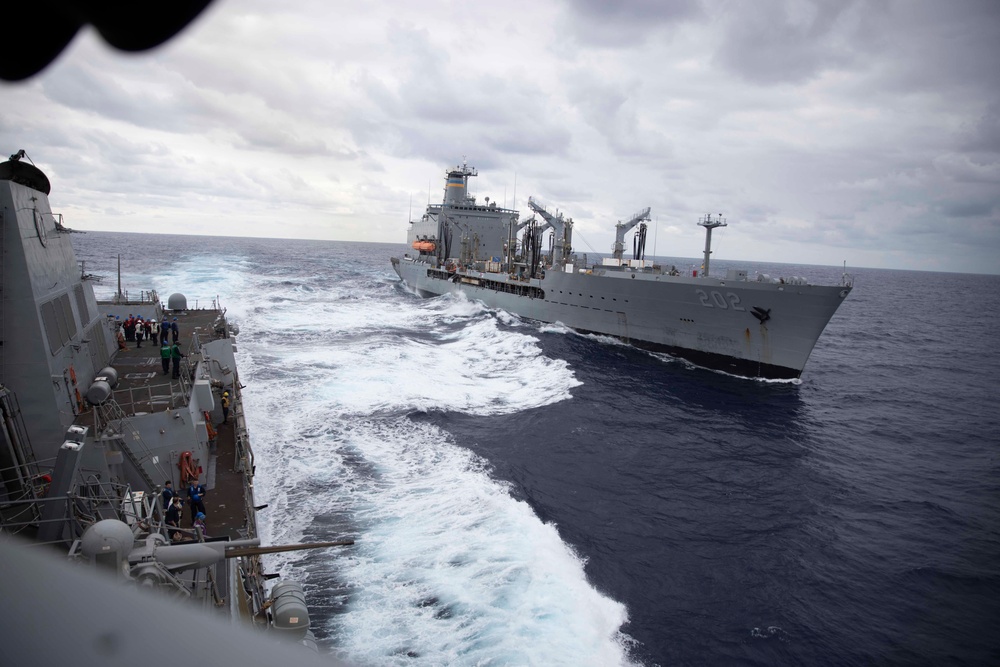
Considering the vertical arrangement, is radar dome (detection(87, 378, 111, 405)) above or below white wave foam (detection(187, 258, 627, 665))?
above

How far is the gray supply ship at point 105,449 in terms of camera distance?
21.9 feet

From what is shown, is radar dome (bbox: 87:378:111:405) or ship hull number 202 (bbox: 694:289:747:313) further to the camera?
ship hull number 202 (bbox: 694:289:747:313)

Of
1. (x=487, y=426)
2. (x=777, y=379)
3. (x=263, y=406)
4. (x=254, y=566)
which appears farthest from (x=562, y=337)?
(x=254, y=566)

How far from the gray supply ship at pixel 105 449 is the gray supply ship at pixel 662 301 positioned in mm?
23939

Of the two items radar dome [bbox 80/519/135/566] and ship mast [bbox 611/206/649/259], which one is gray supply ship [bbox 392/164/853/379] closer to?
ship mast [bbox 611/206/649/259]

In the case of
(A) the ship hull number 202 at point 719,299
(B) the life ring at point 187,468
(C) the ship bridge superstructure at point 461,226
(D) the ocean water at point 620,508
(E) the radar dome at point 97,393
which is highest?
(C) the ship bridge superstructure at point 461,226

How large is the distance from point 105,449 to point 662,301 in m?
28.0

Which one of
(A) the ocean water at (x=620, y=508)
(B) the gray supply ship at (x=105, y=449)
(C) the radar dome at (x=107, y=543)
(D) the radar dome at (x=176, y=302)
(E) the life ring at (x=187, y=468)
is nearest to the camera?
(C) the radar dome at (x=107, y=543)

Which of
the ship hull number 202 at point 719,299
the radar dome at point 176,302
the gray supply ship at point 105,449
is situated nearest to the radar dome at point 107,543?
the gray supply ship at point 105,449

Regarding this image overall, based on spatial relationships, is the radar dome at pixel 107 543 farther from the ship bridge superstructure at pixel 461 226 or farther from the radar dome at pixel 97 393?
the ship bridge superstructure at pixel 461 226

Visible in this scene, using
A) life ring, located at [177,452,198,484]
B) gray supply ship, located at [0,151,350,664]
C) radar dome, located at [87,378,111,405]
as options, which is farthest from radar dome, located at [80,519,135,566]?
life ring, located at [177,452,198,484]

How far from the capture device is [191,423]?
12375mm

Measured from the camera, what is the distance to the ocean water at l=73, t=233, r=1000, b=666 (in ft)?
35.1

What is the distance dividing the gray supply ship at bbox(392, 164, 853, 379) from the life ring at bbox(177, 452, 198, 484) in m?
25.4
